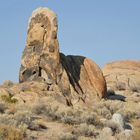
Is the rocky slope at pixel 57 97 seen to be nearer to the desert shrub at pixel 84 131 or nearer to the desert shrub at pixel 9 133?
the desert shrub at pixel 84 131

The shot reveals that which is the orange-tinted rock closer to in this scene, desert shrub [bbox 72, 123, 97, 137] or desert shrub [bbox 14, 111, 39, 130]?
desert shrub [bbox 72, 123, 97, 137]

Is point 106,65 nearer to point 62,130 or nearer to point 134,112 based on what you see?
point 134,112

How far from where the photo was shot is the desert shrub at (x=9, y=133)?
1447 cm

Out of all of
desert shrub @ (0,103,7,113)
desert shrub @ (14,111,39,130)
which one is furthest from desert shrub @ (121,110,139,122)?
desert shrub @ (14,111,39,130)

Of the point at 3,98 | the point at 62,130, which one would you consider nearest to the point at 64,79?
the point at 3,98

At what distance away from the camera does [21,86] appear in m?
27.3

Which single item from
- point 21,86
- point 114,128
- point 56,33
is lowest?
point 114,128

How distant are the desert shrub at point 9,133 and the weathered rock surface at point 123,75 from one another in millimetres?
25120

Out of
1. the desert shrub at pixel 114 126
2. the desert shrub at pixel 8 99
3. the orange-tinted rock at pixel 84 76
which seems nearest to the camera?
the desert shrub at pixel 114 126

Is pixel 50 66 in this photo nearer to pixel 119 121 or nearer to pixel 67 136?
pixel 119 121

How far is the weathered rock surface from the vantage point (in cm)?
4153

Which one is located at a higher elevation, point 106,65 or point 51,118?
point 106,65

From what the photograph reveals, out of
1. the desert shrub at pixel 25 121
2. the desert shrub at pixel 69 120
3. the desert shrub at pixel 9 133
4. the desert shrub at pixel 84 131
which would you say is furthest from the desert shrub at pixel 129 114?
the desert shrub at pixel 9 133

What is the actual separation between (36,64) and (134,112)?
259 inches
